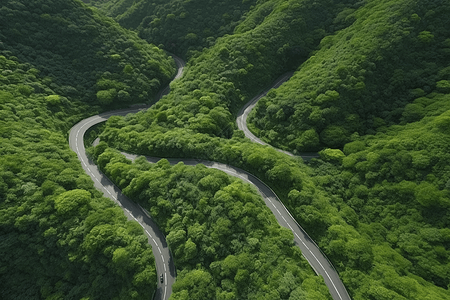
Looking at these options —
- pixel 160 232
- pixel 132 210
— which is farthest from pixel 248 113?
pixel 160 232

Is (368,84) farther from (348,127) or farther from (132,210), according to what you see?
(132,210)

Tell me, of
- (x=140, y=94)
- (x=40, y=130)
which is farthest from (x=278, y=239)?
(x=140, y=94)

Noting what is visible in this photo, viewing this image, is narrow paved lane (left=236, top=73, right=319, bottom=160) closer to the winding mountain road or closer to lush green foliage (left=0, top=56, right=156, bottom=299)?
the winding mountain road

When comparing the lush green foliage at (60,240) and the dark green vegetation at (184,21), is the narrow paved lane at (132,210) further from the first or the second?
the dark green vegetation at (184,21)

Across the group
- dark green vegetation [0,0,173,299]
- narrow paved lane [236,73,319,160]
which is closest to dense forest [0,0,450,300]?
dark green vegetation [0,0,173,299]

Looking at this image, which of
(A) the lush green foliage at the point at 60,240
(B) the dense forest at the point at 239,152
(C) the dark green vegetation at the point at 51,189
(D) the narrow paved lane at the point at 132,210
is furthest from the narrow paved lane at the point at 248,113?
(A) the lush green foliage at the point at 60,240
